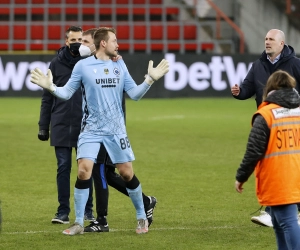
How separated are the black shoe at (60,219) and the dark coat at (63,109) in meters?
0.76

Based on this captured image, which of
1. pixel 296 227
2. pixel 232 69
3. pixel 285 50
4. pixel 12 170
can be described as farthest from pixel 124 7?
pixel 296 227

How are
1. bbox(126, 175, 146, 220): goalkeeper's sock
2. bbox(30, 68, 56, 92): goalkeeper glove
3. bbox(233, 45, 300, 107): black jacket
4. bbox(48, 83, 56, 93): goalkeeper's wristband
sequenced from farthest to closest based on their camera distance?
bbox(233, 45, 300, 107): black jacket < bbox(126, 175, 146, 220): goalkeeper's sock < bbox(48, 83, 56, 93): goalkeeper's wristband < bbox(30, 68, 56, 92): goalkeeper glove

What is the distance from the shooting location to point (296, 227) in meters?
5.89

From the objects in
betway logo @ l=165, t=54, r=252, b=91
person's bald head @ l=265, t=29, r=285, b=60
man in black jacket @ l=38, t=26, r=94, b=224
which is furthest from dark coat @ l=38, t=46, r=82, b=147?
betway logo @ l=165, t=54, r=252, b=91

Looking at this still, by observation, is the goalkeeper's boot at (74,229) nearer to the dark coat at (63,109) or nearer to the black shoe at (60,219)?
the black shoe at (60,219)

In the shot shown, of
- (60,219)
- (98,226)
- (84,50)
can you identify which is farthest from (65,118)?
(98,226)

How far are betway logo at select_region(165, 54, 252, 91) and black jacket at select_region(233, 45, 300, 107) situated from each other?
58.3ft

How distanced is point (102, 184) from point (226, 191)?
2.84m

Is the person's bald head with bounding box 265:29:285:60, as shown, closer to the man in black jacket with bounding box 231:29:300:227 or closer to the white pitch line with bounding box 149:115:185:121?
the man in black jacket with bounding box 231:29:300:227

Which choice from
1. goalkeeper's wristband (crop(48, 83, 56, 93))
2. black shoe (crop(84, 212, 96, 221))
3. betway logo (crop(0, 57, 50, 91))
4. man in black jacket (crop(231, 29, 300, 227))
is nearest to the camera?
goalkeeper's wristband (crop(48, 83, 56, 93))

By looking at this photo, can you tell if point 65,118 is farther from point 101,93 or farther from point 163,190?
point 163,190

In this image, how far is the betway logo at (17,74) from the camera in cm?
2639

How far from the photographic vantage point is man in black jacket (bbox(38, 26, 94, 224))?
28.8 feet

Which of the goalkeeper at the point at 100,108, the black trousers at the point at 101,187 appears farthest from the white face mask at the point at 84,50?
the black trousers at the point at 101,187
